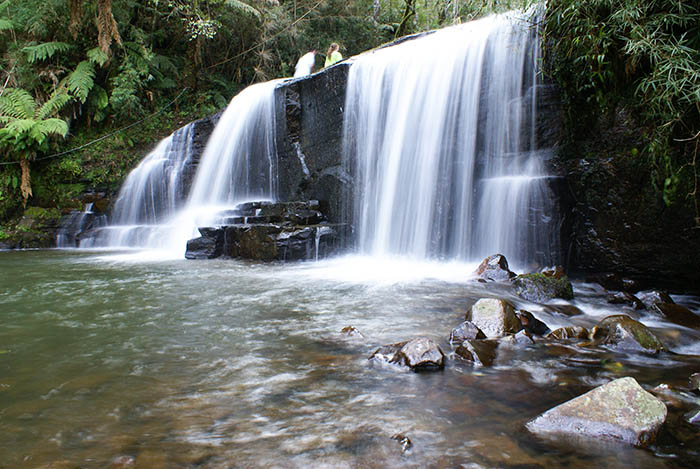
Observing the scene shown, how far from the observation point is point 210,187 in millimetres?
12008

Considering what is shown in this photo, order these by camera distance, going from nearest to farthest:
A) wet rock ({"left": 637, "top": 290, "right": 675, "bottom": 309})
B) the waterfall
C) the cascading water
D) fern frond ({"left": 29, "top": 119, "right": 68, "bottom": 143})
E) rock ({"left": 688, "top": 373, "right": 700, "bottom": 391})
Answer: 1. rock ({"left": 688, "top": 373, "right": 700, "bottom": 391})
2. wet rock ({"left": 637, "top": 290, "right": 675, "bottom": 309})
3. the waterfall
4. the cascading water
5. fern frond ({"left": 29, "top": 119, "right": 68, "bottom": 143})

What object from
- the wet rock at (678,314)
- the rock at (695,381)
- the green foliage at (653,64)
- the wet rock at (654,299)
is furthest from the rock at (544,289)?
the rock at (695,381)

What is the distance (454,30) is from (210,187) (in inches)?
294

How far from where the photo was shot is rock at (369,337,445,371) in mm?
2709

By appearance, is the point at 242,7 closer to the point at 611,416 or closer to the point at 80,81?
the point at 80,81

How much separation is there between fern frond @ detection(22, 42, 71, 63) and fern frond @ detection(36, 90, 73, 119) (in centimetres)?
130

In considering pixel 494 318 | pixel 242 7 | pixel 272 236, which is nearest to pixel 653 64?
pixel 494 318

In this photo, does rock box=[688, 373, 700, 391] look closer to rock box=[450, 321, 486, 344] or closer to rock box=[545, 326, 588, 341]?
rock box=[545, 326, 588, 341]

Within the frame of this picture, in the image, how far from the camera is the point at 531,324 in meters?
3.52

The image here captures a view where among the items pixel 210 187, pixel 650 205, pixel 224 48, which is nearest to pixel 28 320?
pixel 650 205

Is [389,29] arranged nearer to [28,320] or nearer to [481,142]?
[481,142]

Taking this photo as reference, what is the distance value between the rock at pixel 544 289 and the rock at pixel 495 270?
79 cm

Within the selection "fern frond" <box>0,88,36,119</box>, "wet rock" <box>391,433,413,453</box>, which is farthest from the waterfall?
"fern frond" <box>0,88,36,119</box>

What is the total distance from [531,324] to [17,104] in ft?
48.7
